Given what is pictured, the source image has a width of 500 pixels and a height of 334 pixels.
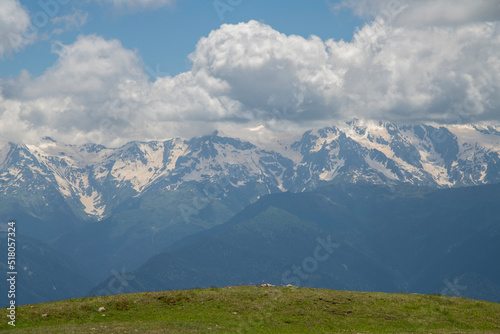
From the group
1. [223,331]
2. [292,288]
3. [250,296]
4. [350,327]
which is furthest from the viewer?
[292,288]

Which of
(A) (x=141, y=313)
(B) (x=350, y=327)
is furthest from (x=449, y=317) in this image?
(A) (x=141, y=313)

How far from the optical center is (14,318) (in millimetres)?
53000

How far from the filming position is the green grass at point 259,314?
50750 mm

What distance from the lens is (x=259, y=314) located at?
5444cm

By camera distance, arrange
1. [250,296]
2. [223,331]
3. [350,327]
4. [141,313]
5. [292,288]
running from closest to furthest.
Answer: [223,331] → [350,327] → [141,313] → [250,296] → [292,288]

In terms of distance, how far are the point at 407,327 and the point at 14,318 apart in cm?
4114

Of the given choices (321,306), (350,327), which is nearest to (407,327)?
(350,327)

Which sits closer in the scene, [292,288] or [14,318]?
[14,318]

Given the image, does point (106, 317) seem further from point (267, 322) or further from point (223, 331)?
point (267, 322)

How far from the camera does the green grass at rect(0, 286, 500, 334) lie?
50.8 m

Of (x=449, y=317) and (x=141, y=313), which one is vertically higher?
(x=449, y=317)

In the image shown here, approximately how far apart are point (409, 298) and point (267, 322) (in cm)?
2077

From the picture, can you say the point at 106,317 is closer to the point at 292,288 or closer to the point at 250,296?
the point at 250,296

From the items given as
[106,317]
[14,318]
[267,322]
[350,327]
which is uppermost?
[350,327]
